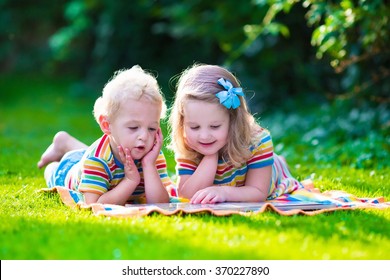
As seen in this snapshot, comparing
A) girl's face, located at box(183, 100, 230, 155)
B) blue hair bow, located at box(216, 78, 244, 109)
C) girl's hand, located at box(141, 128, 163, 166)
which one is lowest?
girl's hand, located at box(141, 128, 163, 166)

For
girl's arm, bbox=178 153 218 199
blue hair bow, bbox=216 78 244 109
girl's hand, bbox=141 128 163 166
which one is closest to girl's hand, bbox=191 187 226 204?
girl's arm, bbox=178 153 218 199

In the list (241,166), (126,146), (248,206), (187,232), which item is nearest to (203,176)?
(241,166)

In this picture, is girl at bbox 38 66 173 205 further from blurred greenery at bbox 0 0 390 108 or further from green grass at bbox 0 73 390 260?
blurred greenery at bbox 0 0 390 108

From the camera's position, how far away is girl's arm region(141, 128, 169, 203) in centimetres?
441

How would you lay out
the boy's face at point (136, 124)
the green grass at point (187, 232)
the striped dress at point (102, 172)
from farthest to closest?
the striped dress at point (102, 172) < the boy's face at point (136, 124) < the green grass at point (187, 232)

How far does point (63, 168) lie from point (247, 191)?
1587 millimetres

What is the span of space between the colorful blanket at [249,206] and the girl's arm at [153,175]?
123mm

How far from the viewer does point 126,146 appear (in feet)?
14.2

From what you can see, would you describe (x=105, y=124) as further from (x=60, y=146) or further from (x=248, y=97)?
(x=248, y=97)

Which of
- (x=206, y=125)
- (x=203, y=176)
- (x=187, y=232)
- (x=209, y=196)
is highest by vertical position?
(x=206, y=125)

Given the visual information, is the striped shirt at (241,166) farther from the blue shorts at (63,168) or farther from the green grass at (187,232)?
the blue shorts at (63,168)

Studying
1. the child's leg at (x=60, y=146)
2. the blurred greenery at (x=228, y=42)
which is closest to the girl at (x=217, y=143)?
the child's leg at (x=60, y=146)

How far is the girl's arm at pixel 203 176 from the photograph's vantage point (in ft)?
14.6

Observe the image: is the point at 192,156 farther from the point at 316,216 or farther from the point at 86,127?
the point at 86,127
